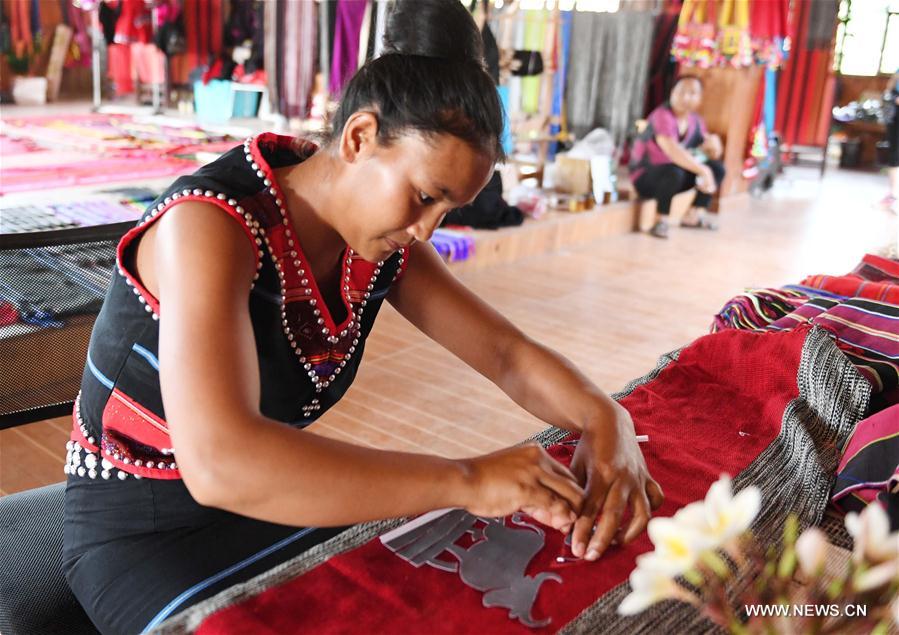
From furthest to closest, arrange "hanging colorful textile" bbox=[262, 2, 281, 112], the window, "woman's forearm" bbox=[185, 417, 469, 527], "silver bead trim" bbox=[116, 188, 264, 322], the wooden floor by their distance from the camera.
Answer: the window < "hanging colorful textile" bbox=[262, 2, 281, 112] < the wooden floor < "silver bead trim" bbox=[116, 188, 264, 322] < "woman's forearm" bbox=[185, 417, 469, 527]

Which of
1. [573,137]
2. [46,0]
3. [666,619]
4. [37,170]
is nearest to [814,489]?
[666,619]

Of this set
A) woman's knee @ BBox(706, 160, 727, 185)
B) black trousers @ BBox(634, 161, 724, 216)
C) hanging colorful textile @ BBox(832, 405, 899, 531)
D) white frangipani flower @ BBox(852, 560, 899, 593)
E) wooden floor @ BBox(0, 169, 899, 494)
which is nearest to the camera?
white frangipani flower @ BBox(852, 560, 899, 593)

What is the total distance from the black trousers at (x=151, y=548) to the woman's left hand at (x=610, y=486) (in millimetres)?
378

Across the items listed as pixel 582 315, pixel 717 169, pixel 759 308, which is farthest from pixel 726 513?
pixel 717 169

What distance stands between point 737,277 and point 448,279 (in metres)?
3.76

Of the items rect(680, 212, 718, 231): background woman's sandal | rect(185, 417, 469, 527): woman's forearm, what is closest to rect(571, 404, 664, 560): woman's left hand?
rect(185, 417, 469, 527): woman's forearm

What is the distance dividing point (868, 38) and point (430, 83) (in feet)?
34.8

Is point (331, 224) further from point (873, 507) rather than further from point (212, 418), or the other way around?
point (873, 507)

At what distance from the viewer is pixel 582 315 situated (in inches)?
157

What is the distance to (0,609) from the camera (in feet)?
3.77

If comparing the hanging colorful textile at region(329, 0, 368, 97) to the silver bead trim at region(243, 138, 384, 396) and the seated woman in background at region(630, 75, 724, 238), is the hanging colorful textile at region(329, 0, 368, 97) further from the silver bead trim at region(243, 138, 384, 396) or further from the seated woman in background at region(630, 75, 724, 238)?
the silver bead trim at region(243, 138, 384, 396)

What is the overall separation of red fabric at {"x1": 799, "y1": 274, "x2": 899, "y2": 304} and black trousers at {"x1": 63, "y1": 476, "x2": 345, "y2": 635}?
50.7 inches

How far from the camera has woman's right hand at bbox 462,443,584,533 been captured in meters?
0.98

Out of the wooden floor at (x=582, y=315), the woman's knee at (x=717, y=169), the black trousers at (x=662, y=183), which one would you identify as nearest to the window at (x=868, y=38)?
the wooden floor at (x=582, y=315)
